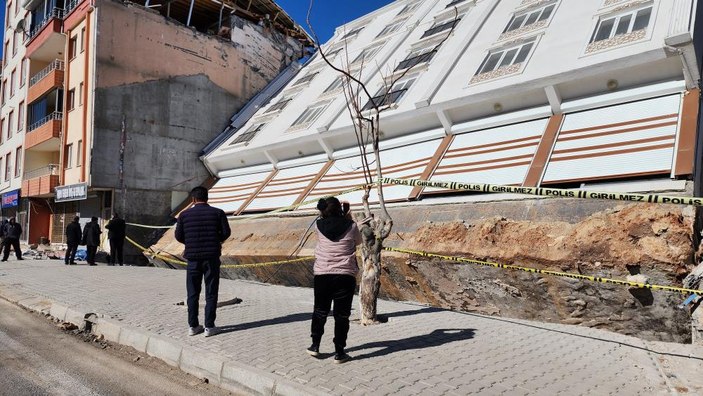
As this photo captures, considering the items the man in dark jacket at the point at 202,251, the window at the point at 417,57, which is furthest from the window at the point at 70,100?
the man in dark jacket at the point at 202,251

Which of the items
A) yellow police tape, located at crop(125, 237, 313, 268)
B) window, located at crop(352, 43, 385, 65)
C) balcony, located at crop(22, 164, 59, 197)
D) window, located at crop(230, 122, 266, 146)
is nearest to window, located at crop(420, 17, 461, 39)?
window, located at crop(352, 43, 385, 65)

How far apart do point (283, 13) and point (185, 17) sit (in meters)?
5.37

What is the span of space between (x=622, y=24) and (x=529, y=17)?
3.43 meters

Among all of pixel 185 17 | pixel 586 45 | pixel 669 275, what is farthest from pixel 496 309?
pixel 185 17

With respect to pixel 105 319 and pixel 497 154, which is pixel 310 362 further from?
pixel 497 154

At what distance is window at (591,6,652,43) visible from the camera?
32.1ft

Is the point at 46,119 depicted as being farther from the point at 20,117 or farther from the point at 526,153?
the point at 526,153

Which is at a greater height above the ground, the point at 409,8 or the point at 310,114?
the point at 409,8

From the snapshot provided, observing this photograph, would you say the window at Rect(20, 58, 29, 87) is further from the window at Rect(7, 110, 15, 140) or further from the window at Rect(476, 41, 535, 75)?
the window at Rect(476, 41, 535, 75)

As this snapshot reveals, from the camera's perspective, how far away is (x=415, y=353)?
4.57 meters

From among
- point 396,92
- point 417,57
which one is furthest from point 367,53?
point 396,92

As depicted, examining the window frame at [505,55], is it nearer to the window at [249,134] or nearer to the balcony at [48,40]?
the window at [249,134]

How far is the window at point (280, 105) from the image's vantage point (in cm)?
1957

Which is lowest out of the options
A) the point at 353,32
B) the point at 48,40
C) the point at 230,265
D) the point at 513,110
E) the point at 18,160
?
the point at 230,265
